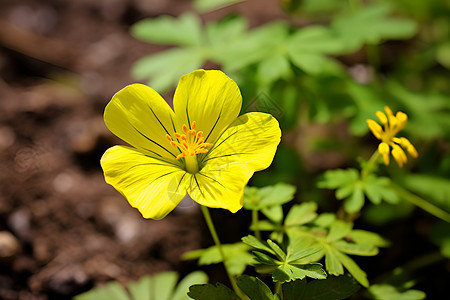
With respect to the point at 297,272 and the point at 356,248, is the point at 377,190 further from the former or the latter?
the point at 297,272

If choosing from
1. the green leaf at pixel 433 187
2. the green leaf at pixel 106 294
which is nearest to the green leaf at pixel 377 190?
the green leaf at pixel 433 187

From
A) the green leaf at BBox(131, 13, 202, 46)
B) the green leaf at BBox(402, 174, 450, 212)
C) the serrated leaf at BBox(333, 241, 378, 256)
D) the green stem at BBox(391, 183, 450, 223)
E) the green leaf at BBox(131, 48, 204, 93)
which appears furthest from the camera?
the green leaf at BBox(131, 13, 202, 46)

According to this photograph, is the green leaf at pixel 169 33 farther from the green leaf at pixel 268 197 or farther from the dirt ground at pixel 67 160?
the green leaf at pixel 268 197

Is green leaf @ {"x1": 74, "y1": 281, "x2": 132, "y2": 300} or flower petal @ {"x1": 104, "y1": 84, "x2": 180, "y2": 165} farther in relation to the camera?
green leaf @ {"x1": 74, "y1": 281, "x2": 132, "y2": 300}

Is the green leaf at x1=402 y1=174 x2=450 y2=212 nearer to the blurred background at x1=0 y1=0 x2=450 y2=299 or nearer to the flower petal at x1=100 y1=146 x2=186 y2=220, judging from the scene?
the blurred background at x1=0 y1=0 x2=450 y2=299

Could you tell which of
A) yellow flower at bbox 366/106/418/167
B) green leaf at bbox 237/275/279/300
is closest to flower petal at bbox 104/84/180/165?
green leaf at bbox 237/275/279/300

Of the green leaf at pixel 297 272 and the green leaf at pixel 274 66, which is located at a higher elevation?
the green leaf at pixel 274 66

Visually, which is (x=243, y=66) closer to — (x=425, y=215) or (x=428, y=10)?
(x=425, y=215)
